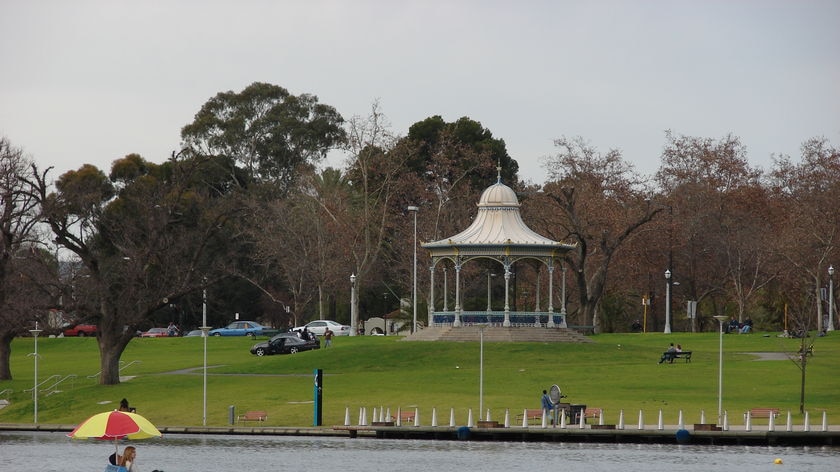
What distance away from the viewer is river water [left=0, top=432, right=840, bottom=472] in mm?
48688

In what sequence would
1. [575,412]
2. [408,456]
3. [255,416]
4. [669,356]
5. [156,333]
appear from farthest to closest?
[156,333] < [669,356] < [255,416] < [575,412] < [408,456]

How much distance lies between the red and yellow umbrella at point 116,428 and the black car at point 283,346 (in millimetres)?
50562

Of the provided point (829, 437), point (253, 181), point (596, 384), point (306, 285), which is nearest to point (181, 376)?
point (596, 384)

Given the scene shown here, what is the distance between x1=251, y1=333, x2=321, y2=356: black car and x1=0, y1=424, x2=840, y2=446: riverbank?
28.2 m

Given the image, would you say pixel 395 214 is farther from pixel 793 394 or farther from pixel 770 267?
pixel 793 394

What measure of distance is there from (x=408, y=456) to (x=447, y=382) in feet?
53.3

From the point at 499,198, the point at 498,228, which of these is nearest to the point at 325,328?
the point at 499,198

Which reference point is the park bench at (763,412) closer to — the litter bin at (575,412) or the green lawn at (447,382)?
the green lawn at (447,382)

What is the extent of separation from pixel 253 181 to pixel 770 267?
48.3 m

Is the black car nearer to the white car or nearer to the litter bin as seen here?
the white car

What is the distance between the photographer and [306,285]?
119188mm

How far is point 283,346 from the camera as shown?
88.2 metres

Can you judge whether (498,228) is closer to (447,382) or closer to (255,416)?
(447,382)

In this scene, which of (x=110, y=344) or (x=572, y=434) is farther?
(x=110, y=344)
